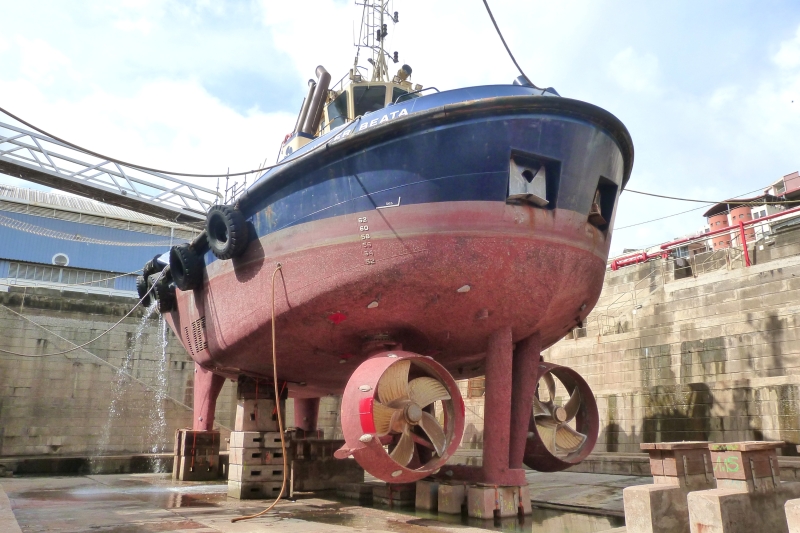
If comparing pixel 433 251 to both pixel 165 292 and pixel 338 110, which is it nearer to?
pixel 338 110

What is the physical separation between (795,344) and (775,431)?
1861 mm

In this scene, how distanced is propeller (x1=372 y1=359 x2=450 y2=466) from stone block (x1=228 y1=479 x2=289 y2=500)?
362 centimetres

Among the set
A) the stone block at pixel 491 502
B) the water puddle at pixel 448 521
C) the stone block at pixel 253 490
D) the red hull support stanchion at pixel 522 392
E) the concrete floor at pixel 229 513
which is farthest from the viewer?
the stone block at pixel 253 490

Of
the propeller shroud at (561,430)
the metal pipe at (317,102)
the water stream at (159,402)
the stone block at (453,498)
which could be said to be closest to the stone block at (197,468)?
the water stream at (159,402)

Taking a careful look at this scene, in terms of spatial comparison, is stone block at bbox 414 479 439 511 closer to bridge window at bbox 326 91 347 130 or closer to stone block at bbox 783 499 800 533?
stone block at bbox 783 499 800 533

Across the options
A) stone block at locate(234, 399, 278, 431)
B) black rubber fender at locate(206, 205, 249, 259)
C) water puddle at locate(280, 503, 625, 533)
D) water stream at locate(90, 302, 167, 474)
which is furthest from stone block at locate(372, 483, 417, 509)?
water stream at locate(90, 302, 167, 474)

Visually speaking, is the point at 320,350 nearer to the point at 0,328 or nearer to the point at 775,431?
the point at 775,431

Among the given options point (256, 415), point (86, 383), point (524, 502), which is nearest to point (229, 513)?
point (256, 415)

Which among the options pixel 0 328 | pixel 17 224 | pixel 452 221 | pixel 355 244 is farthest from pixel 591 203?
pixel 17 224

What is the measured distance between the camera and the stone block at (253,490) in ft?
33.1

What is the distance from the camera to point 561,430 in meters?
10.7

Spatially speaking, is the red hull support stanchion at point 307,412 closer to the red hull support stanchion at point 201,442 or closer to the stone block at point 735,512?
the red hull support stanchion at point 201,442

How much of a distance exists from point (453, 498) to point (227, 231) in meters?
5.43

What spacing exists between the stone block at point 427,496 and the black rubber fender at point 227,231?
15.5 ft
